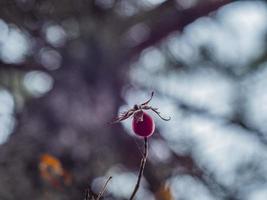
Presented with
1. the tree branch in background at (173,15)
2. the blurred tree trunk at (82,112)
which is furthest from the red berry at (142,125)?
the tree branch in background at (173,15)

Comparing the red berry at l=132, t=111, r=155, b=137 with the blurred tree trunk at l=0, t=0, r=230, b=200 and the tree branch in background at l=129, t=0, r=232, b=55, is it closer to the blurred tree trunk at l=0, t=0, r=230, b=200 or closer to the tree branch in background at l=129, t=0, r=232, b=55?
the blurred tree trunk at l=0, t=0, r=230, b=200

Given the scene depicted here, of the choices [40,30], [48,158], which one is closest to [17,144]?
[48,158]

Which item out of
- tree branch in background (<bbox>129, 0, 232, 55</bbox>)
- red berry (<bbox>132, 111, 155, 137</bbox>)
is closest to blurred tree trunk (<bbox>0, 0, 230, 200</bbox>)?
tree branch in background (<bbox>129, 0, 232, 55</bbox>)

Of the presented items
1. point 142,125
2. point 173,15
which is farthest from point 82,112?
point 142,125

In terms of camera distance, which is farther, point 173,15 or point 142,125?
point 173,15

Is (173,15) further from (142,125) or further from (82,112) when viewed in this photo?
(142,125)

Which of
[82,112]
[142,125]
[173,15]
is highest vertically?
[173,15]

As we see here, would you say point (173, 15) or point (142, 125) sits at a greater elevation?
point (173, 15)

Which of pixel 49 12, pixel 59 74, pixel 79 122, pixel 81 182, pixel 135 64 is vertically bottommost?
pixel 81 182

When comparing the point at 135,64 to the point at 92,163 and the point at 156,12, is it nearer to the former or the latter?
the point at 156,12
